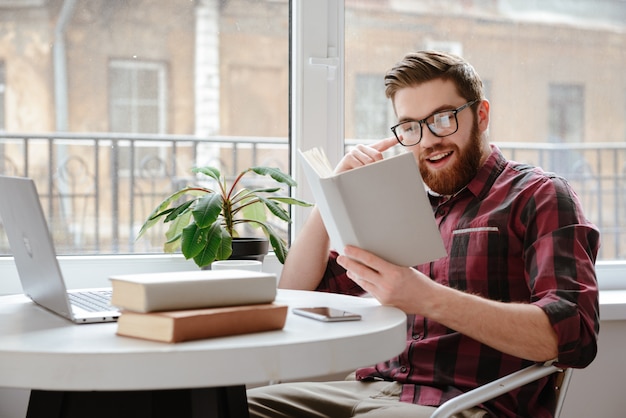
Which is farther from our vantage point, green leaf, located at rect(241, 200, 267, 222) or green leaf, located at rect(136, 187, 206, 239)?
green leaf, located at rect(241, 200, 267, 222)

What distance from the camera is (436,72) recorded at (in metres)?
1.80

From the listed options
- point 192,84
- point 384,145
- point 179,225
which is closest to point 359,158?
point 384,145

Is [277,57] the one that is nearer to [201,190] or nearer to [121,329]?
[201,190]

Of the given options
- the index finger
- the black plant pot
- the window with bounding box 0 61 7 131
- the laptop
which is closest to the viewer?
the laptop

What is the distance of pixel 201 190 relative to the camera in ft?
7.70

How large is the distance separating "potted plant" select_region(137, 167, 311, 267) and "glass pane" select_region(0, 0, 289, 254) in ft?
0.63

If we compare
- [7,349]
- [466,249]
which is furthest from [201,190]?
[7,349]

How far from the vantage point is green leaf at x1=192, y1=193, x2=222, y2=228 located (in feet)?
6.91

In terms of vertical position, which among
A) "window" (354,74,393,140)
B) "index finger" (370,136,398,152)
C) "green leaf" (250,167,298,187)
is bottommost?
"green leaf" (250,167,298,187)

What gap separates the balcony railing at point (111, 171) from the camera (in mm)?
2531

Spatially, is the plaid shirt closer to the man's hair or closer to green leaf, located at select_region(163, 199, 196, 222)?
the man's hair

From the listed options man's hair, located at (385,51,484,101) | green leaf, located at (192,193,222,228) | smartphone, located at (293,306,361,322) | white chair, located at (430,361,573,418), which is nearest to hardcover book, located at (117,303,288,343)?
smartphone, located at (293,306,361,322)

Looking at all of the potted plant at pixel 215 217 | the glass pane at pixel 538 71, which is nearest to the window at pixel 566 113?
the glass pane at pixel 538 71

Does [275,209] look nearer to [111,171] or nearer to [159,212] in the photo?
[159,212]
